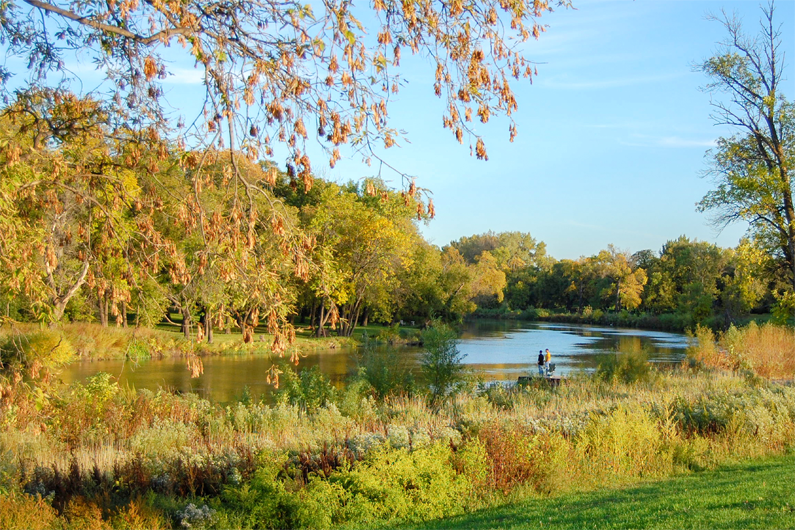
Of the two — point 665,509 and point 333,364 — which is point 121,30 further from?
point 333,364

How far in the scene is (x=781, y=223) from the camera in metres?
20.3

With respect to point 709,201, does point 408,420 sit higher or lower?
lower

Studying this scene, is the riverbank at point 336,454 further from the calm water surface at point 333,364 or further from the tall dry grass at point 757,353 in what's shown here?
the tall dry grass at point 757,353

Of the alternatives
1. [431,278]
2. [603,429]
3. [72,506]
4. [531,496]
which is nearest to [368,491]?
[531,496]

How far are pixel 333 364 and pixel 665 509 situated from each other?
882 inches

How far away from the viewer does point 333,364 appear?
91.8ft

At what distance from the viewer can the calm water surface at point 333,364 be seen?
2055 cm

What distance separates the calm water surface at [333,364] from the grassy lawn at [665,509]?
9.57 meters

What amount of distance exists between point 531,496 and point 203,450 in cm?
408

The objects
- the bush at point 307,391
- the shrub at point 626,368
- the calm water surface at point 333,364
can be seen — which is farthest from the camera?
the calm water surface at point 333,364

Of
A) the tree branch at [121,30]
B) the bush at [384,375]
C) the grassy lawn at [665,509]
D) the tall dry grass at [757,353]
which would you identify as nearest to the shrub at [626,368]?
the tall dry grass at [757,353]

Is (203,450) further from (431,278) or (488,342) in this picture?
(431,278)

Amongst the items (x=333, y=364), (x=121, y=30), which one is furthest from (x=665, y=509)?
(x=333, y=364)

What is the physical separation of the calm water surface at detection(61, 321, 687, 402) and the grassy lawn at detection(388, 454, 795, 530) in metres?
9.57
